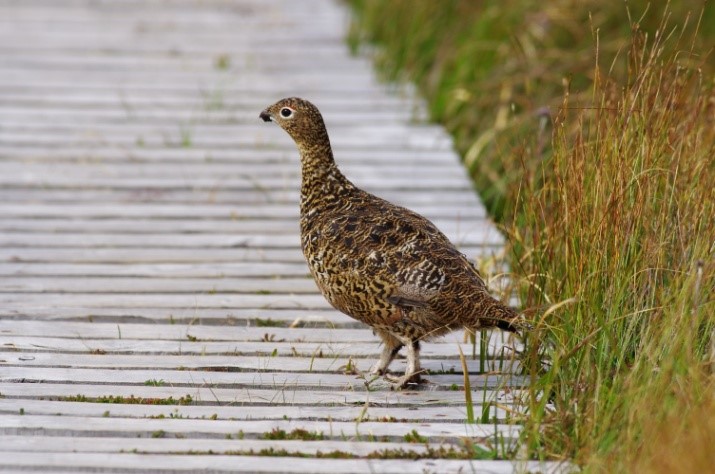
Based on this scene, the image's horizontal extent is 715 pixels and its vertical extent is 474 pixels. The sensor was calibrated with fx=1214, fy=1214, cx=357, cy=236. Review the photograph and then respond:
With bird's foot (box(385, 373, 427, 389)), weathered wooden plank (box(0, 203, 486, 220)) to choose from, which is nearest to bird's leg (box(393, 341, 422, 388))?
bird's foot (box(385, 373, 427, 389))

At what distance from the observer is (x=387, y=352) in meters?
4.75

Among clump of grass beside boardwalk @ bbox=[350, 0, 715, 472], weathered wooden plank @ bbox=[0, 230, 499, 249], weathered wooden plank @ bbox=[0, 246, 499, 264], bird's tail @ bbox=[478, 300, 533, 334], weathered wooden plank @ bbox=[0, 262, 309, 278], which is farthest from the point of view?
weathered wooden plank @ bbox=[0, 230, 499, 249]

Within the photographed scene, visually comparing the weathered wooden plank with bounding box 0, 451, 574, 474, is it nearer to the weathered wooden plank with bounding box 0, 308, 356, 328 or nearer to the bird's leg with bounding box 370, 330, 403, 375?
the bird's leg with bounding box 370, 330, 403, 375

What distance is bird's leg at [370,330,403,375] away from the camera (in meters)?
4.73

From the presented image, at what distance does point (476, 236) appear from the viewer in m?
6.35

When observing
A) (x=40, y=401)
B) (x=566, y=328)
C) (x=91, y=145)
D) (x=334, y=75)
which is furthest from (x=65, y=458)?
(x=334, y=75)

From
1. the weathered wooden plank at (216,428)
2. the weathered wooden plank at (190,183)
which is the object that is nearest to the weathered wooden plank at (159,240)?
the weathered wooden plank at (190,183)

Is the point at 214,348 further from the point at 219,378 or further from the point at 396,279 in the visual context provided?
the point at 396,279

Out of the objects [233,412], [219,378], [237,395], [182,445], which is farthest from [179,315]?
[182,445]

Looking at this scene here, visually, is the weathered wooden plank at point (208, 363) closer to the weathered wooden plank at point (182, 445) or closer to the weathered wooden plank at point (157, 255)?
the weathered wooden plank at point (182, 445)

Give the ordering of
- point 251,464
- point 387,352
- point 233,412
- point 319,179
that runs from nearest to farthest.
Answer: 1. point 251,464
2. point 233,412
3. point 387,352
4. point 319,179

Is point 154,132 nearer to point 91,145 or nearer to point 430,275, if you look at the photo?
point 91,145

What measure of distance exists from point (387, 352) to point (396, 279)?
377mm

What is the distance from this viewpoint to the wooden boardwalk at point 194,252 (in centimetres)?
405
